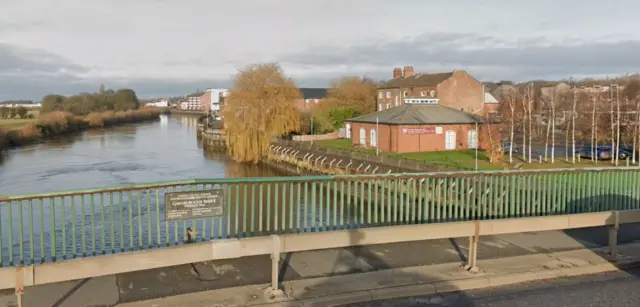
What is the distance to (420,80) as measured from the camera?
76188 mm

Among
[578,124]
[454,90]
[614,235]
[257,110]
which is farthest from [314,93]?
[614,235]

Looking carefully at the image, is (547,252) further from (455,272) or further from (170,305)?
(170,305)

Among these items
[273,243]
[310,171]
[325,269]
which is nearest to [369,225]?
[325,269]

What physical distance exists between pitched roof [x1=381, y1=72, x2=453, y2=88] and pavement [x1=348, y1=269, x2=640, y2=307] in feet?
211

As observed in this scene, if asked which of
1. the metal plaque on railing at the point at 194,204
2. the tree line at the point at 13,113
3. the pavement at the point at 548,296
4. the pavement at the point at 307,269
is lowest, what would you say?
the pavement at the point at 548,296

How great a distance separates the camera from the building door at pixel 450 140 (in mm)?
40406

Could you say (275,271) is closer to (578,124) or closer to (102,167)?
(102,167)

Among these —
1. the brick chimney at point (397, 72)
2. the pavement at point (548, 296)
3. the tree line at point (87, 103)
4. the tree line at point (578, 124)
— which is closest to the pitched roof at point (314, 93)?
the brick chimney at point (397, 72)

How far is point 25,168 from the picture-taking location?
4006 cm

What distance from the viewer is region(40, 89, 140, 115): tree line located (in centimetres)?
11925

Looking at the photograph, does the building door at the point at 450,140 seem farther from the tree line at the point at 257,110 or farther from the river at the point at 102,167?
the tree line at the point at 257,110

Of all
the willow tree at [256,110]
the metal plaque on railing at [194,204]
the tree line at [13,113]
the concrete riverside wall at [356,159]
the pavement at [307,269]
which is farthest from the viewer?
the tree line at [13,113]

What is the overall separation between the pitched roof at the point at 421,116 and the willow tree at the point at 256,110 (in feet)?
35.4

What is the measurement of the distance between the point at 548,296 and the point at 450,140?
112 feet
